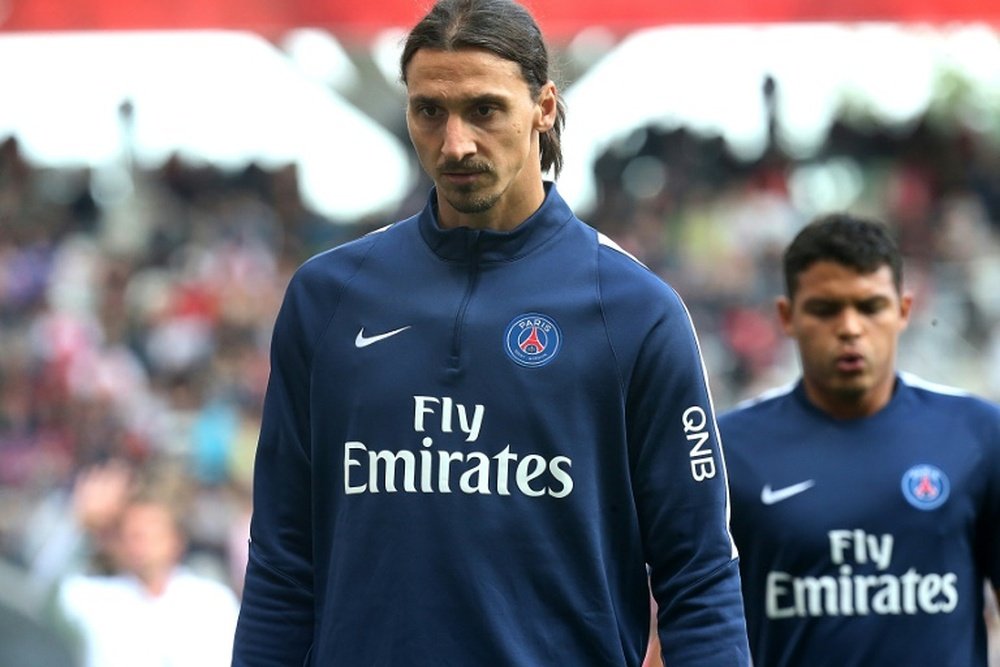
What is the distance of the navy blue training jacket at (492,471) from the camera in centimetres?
312

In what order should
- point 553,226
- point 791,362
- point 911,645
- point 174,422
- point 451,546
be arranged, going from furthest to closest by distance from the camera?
point 791,362 → point 174,422 → point 911,645 → point 553,226 → point 451,546

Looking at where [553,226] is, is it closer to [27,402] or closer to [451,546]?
[451,546]

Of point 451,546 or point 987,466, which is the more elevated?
point 987,466

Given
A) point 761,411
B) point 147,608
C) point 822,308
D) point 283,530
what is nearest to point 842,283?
point 822,308

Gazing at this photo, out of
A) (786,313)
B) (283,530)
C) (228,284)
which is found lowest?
(283,530)

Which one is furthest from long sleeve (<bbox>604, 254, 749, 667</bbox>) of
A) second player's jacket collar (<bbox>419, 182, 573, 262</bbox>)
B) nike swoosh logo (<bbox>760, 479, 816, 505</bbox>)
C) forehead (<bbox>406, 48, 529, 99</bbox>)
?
nike swoosh logo (<bbox>760, 479, 816, 505</bbox>)

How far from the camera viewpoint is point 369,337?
325cm

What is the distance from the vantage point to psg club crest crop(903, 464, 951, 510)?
472 centimetres

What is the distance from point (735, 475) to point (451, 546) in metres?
1.89

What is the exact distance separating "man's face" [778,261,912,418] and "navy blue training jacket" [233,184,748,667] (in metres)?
1.78

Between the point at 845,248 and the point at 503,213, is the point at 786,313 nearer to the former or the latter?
the point at 845,248

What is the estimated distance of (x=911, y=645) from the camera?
4582 millimetres

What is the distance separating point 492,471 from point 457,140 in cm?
A: 55

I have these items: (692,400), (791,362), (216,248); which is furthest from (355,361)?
(216,248)
